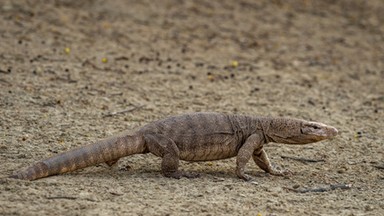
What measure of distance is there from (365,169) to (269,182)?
4.13ft

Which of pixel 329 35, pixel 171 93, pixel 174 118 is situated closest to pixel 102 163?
pixel 174 118

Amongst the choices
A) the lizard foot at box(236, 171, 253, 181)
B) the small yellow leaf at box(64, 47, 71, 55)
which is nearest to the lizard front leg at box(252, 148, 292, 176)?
the lizard foot at box(236, 171, 253, 181)

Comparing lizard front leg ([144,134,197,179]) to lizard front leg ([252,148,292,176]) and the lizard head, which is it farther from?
the lizard head

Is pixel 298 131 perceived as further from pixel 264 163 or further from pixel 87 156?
pixel 87 156

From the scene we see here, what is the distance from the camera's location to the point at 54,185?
6.16 m

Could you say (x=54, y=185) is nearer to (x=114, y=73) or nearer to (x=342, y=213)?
(x=342, y=213)

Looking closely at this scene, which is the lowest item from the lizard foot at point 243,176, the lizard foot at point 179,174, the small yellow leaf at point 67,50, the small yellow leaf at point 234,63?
the lizard foot at point 179,174

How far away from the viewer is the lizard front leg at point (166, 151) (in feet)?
22.2

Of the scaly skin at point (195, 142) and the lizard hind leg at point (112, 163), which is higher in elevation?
the scaly skin at point (195, 142)

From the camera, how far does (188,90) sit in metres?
10.2

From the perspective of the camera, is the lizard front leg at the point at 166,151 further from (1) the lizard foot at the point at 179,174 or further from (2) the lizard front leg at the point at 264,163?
(2) the lizard front leg at the point at 264,163

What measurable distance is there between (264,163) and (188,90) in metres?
3.05

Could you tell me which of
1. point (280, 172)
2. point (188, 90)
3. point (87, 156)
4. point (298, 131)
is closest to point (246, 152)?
point (280, 172)

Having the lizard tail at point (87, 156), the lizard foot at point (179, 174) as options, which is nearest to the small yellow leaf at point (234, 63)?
the lizard foot at point (179, 174)
